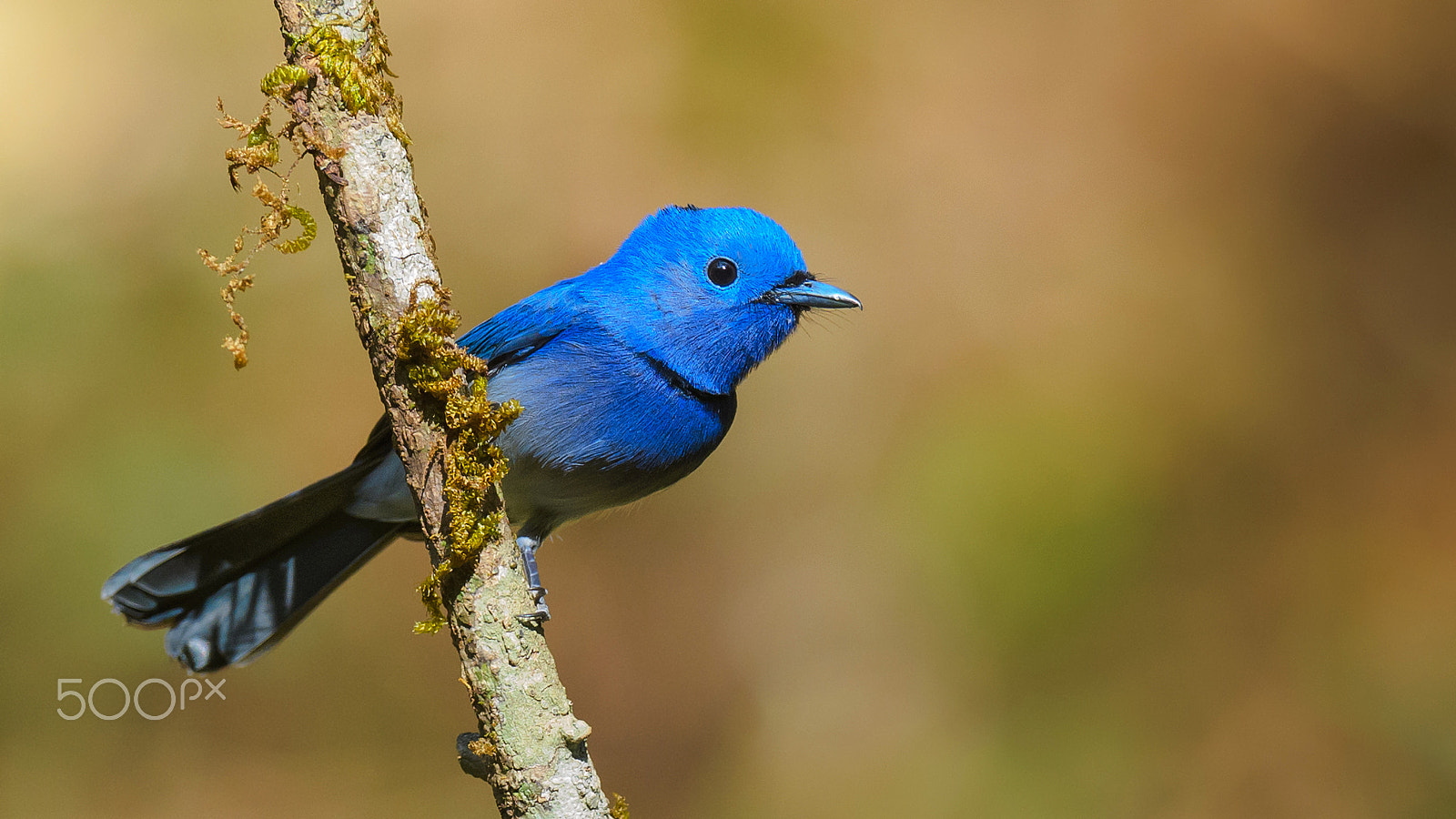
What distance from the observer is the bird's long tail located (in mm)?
4051

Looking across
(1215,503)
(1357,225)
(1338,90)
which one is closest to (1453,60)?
(1338,90)

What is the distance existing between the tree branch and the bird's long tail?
1.66 m

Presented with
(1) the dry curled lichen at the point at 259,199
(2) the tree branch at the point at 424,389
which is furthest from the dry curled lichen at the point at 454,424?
(1) the dry curled lichen at the point at 259,199

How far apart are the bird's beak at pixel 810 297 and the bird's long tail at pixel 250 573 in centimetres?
168

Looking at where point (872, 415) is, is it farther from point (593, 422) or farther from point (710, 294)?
point (593, 422)

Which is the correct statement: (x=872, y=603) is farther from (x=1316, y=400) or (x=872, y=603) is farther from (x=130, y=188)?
(x=130, y=188)

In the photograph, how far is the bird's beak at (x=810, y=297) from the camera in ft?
14.1

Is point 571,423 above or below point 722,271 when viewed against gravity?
below

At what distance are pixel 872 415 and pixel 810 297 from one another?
206cm

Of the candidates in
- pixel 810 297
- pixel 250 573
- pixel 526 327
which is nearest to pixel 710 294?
pixel 810 297

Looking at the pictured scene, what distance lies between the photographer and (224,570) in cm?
418

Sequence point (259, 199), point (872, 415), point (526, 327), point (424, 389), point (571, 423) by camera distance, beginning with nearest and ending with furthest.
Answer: point (424, 389) → point (259, 199) → point (571, 423) → point (526, 327) → point (872, 415)

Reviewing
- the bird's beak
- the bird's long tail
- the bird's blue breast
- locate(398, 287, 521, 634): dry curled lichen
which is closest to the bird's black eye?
the bird's beak

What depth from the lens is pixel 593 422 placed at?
3920 millimetres
